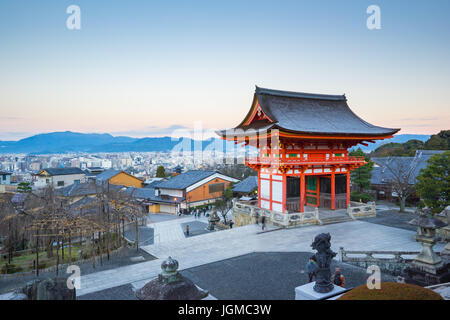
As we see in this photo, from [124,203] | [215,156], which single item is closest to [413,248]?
[124,203]

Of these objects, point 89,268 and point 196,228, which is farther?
point 196,228

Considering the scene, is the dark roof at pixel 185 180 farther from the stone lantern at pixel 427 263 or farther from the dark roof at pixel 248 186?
the stone lantern at pixel 427 263

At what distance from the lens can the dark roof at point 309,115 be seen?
74.0ft

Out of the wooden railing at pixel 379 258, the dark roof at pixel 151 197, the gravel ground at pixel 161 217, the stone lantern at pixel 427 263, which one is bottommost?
the gravel ground at pixel 161 217

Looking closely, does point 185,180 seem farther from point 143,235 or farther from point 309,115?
point 309,115

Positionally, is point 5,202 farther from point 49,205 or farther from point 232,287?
point 232,287

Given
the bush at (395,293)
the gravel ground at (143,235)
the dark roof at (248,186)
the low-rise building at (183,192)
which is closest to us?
the bush at (395,293)

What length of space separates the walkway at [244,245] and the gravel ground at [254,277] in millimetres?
786

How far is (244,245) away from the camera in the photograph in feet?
55.8

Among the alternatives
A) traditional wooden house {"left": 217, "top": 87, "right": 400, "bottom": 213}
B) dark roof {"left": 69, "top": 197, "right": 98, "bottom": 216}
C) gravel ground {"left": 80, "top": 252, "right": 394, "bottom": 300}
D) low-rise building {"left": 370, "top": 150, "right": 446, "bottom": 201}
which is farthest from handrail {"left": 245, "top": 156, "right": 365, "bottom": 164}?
low-rise building {"left": 370, "top": 150, "right": 446, "bottom": 201}

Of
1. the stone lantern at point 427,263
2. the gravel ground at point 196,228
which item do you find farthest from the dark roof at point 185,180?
the stone lantern at point 427,263

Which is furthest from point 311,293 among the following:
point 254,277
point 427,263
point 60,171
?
point 60,171

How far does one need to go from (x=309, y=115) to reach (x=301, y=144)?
131 inches
